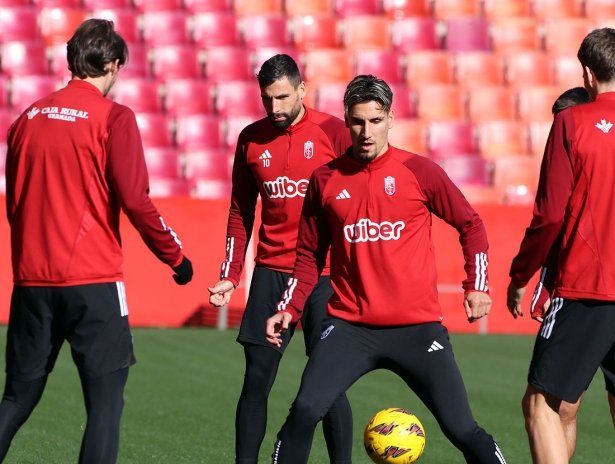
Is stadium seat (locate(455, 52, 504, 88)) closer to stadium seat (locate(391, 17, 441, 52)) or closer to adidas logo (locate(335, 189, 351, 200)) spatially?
stadium seat (locate(391, 17, 441, 52))

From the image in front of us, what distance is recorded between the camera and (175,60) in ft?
55.8

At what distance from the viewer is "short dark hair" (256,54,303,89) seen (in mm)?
5578

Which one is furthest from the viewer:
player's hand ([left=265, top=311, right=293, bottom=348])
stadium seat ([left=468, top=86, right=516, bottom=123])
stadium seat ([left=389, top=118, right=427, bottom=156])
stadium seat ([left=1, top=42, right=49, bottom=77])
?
stadium seat ([left=468, top=86, right=516, bottom=123])

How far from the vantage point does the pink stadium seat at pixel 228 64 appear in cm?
1700

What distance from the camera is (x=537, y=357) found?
180 inches

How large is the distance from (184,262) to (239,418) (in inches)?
48.8

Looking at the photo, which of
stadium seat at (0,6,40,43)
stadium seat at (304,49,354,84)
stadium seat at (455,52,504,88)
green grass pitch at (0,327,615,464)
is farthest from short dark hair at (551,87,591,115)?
stadium seat at (0,6,40,43)

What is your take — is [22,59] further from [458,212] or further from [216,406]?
[458,212]

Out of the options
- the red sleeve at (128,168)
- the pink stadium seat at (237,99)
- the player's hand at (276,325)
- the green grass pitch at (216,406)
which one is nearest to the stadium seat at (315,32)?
the pink stadium seat at (237,99)

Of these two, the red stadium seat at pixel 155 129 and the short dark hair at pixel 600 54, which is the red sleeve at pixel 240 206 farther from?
the red stadium seat at pixel 155 129

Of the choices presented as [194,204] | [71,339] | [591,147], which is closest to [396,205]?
[591,147]

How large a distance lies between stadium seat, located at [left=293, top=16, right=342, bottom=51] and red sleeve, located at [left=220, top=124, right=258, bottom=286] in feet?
38.6

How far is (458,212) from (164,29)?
13.2 m

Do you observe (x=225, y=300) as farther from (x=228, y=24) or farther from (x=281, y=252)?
(x=228, y=24)
